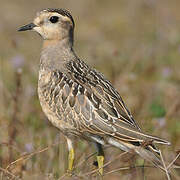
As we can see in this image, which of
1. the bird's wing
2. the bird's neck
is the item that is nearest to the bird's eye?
the bird's neck

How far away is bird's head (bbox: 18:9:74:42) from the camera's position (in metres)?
6.88

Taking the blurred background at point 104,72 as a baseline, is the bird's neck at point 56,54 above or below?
above

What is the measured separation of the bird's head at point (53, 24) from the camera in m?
6.88

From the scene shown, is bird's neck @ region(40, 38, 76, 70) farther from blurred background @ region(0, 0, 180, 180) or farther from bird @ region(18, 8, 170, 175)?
blurred background @ region(0, 0, 180, 180)

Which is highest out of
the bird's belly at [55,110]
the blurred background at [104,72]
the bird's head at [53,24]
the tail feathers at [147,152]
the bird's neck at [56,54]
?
the bird's head at [53,24]

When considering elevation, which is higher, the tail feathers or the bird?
the bird

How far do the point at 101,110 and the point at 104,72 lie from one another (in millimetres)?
4567

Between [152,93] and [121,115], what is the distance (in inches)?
126

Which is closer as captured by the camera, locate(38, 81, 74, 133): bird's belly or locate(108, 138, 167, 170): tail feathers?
locate(108, 138, 167, 170): tail feathers

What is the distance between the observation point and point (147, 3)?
1146 centimetres

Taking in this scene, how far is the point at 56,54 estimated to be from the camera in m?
6.87

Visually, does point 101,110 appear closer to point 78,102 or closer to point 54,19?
point 78,102

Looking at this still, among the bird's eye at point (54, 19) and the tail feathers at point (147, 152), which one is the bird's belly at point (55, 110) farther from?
the bird's eye at point (54, 19)

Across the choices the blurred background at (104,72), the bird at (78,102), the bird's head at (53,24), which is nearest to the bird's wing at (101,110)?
the bird at (78,102)
